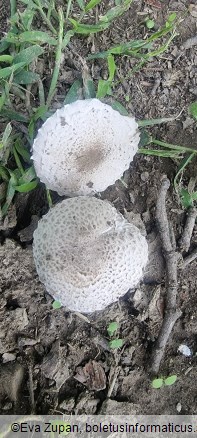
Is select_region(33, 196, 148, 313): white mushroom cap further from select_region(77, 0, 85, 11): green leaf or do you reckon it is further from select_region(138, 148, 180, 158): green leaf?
select_region(77, 0, 85, 11): green leaf

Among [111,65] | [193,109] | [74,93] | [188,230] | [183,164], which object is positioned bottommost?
[188,230]

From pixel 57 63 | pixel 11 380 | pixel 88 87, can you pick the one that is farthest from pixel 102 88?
pixel 11 380

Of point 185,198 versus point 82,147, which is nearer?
point 82,147

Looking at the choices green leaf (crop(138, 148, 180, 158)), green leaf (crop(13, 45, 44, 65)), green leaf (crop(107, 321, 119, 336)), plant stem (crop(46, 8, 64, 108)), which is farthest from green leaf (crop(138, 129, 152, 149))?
green leaf (crop(107, 321, 119, 336))

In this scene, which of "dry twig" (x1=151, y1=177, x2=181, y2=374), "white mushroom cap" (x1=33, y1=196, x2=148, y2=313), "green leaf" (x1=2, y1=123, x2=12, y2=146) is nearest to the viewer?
"white mushroom cap" (x1=33, y1=196, x2=148, y2=313)

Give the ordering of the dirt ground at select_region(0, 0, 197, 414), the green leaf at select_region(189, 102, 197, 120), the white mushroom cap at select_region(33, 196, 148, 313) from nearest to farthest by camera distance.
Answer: the white mushroom cap at select_region(33, 196, 148, 313), the dirt ground at select_region(0, 0, 197, 414), the green leaf at select_region(189, 102, 197, 120)

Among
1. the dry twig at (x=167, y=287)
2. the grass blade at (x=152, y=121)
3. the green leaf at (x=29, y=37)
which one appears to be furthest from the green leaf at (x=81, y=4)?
the dry twig at (x=167, y=287)

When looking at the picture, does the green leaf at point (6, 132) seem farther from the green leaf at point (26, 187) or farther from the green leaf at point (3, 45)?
the green leaf at point (3, 45)

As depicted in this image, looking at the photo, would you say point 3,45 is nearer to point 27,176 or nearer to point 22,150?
point 22,150
